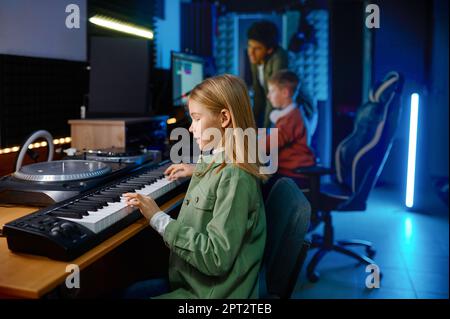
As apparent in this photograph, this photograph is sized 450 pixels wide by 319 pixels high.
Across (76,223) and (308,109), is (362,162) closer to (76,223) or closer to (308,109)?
(308,109)

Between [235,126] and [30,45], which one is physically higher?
[30,45]

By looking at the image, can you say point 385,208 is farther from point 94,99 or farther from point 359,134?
point 94,99

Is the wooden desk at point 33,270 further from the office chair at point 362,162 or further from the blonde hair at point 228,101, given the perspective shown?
the office chair at point 362,162

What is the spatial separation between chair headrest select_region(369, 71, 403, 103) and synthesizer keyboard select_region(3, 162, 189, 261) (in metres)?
2.19

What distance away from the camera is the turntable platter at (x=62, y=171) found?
1711 mm

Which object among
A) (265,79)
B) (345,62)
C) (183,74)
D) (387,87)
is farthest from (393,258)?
(345,62)

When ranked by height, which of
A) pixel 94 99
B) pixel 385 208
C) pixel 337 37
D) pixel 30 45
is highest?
pixel 337 37

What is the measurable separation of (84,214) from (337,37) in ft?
17.1

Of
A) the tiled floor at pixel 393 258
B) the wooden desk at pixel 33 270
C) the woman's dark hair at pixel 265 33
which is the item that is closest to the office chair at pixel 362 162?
the tiled floor at pixel 393 258

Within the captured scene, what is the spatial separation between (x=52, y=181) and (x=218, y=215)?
677 millimetres

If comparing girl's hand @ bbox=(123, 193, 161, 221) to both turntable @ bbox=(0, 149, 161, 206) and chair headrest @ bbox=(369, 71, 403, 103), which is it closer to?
turntable @ bbox=(0, 149, 161, 206)

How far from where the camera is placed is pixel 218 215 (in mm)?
1392
